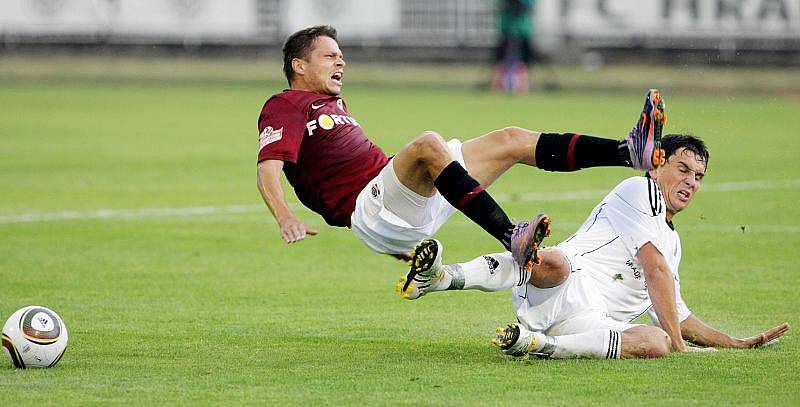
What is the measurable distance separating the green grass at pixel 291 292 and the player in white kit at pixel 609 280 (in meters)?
0.16

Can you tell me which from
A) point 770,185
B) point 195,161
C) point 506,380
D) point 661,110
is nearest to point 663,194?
point 661,110

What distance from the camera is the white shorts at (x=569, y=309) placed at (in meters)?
7.77

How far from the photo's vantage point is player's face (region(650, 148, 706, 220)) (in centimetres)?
802

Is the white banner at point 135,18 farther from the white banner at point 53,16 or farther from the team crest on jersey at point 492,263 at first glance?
the team crest on jersey at point 492,263

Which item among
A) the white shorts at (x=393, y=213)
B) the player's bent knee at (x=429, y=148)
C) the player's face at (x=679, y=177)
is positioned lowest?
the white shorts at (x=393, y=213)

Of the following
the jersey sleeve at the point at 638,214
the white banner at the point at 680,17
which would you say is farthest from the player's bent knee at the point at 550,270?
the white banner at the point at 680,17

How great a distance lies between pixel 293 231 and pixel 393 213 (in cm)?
94

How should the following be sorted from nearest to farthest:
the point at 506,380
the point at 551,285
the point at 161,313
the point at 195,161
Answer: the point at 506,380, the point at 551,285, the point at 161,313, the point at 195,161

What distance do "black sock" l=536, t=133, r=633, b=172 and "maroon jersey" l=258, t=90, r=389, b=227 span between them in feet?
3.64

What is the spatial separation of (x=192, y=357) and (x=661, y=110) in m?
3.12

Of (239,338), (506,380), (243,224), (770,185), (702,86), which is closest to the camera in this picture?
(506,380)

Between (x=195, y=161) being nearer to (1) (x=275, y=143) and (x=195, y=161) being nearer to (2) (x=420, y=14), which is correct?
(1) (x=275, y=143)

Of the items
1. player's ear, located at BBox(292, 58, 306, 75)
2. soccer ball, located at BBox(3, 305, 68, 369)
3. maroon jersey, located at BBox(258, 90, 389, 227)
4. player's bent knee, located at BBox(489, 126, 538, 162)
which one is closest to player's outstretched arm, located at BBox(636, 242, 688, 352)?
player's bent knee, located at BBox(489, 126, 538, 162)

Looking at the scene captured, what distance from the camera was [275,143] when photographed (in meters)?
8.18
